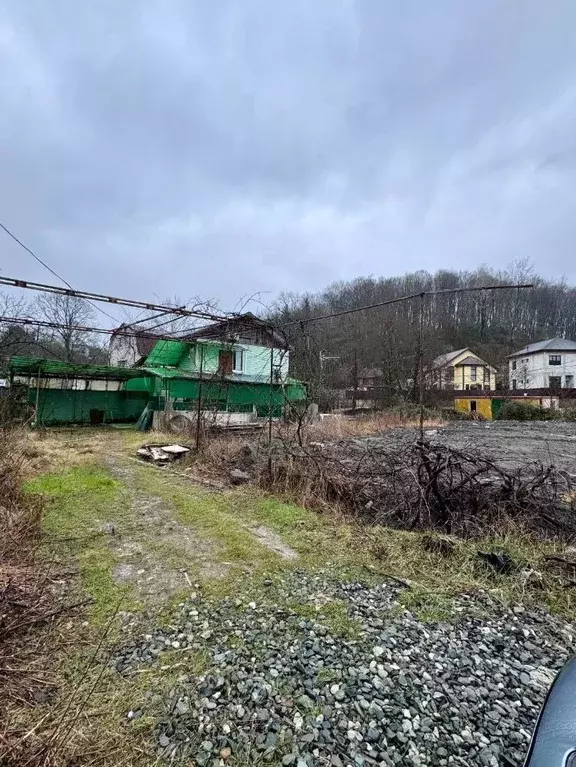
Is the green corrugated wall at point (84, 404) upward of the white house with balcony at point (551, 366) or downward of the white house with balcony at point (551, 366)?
downward

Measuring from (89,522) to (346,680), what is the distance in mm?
4149

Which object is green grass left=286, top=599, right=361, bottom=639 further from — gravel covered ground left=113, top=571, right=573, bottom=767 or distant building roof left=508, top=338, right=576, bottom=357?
distant building roof left=508, top=338, right=576, bottom=357

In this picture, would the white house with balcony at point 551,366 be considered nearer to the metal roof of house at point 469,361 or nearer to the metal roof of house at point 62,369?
the metal roof of house at point 469,361

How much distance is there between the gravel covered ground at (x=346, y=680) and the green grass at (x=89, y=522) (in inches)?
29.0

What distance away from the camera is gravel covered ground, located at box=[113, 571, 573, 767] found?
1.81 metres

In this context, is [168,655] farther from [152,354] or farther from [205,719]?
[152,354]

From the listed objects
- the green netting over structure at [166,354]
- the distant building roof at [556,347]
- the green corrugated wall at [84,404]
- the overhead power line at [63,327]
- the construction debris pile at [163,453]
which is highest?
the distant building roof at [556,347]

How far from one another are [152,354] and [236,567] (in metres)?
19.3

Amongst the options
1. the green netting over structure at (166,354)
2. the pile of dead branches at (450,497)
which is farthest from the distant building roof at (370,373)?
the pile of dead branches at (450,497)

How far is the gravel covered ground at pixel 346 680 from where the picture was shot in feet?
5.92

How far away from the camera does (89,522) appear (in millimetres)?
5035

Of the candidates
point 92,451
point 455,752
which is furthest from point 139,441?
point 455,752

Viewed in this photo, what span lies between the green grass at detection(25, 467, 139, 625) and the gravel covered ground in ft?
2.42

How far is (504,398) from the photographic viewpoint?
31.1m
